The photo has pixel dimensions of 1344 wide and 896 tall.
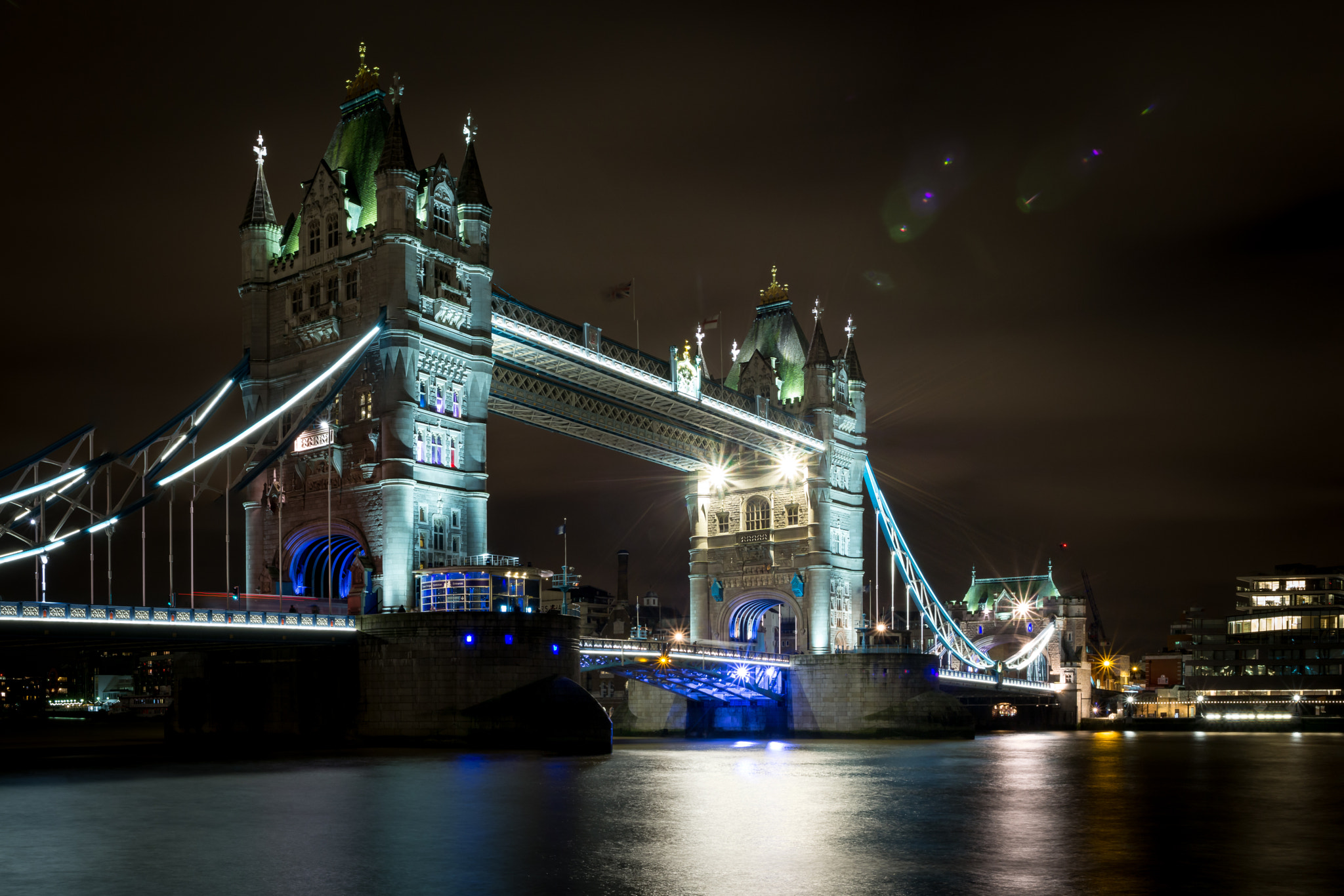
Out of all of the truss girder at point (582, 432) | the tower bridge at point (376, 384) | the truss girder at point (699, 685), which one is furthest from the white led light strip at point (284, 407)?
the truss girder at point (699, 685)

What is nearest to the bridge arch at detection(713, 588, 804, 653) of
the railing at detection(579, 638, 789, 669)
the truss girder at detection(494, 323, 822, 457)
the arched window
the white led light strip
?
the arched window

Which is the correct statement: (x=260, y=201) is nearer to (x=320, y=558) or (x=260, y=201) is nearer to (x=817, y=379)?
(x=320, y=558)

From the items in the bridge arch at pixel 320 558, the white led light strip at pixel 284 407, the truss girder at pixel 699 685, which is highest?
the white led light strip at pixel 284 407

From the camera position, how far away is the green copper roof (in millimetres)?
52250

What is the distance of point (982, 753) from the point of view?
54.6 m

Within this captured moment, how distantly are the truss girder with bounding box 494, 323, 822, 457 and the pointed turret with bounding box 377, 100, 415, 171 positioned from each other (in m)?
7.27

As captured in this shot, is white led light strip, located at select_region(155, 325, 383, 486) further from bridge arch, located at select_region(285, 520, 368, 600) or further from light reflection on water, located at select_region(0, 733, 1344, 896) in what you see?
light reflection on water, located at select_region(0, 733, 1344, 896)

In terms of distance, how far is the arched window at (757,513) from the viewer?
3226 inches

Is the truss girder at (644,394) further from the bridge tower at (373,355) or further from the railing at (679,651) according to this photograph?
the railing at (679,651)

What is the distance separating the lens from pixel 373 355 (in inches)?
1956

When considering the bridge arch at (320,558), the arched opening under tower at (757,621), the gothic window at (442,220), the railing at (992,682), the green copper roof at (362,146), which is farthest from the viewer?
the railing at (992,682)

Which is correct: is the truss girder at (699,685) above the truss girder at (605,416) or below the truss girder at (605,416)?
below

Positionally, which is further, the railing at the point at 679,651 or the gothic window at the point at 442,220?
the railing at the point at 679,651

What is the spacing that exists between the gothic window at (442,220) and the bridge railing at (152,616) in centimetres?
1571
